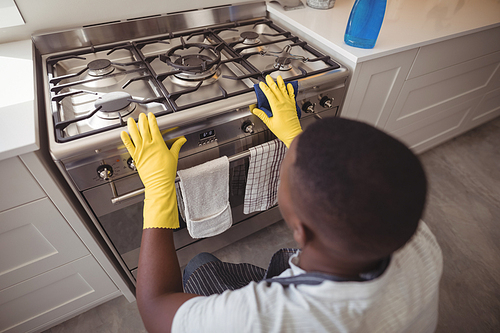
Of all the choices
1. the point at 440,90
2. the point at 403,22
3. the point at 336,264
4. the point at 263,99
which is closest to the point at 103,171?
the point at 263,99

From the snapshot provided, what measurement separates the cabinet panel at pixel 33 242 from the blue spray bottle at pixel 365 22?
1.19 meters

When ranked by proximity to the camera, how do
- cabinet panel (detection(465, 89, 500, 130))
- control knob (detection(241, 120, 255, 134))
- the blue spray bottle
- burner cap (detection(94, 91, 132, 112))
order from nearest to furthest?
burner cap (detection(94, 91, 132, 112)) → control knob (detection(241, 120, 255, 134)) → the blue spray bottle → cabinet panel (detection(465, 89, 500, 130))

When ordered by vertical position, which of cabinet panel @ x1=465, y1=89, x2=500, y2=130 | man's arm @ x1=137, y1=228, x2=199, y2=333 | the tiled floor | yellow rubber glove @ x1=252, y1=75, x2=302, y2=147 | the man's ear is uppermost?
the man's ear

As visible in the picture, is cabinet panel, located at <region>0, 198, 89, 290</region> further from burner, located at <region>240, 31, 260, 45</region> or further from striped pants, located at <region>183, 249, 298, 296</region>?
burner, located at <region>240, 31, 260, 45</region>

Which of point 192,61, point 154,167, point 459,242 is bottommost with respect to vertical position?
point 459,242

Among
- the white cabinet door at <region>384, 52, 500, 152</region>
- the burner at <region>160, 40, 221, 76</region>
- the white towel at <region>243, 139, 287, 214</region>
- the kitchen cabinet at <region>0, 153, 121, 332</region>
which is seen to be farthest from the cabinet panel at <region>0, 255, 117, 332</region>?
the white cabinet door at <region>384, 52, 500, 152</region>

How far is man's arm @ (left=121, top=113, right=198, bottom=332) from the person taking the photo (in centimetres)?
65

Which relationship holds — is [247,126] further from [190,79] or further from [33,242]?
[33,242]

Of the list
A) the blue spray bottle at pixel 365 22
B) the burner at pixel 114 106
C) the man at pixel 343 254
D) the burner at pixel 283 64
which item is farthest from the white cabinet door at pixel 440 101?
the burner at pixel 114 106

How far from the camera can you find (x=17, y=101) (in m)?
0.80

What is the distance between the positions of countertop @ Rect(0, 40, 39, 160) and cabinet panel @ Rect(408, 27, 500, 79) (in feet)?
4.82

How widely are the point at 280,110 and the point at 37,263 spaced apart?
0.94 m

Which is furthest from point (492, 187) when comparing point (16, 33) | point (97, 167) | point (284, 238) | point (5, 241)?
point (16, 33)

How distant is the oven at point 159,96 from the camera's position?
0.80 m
